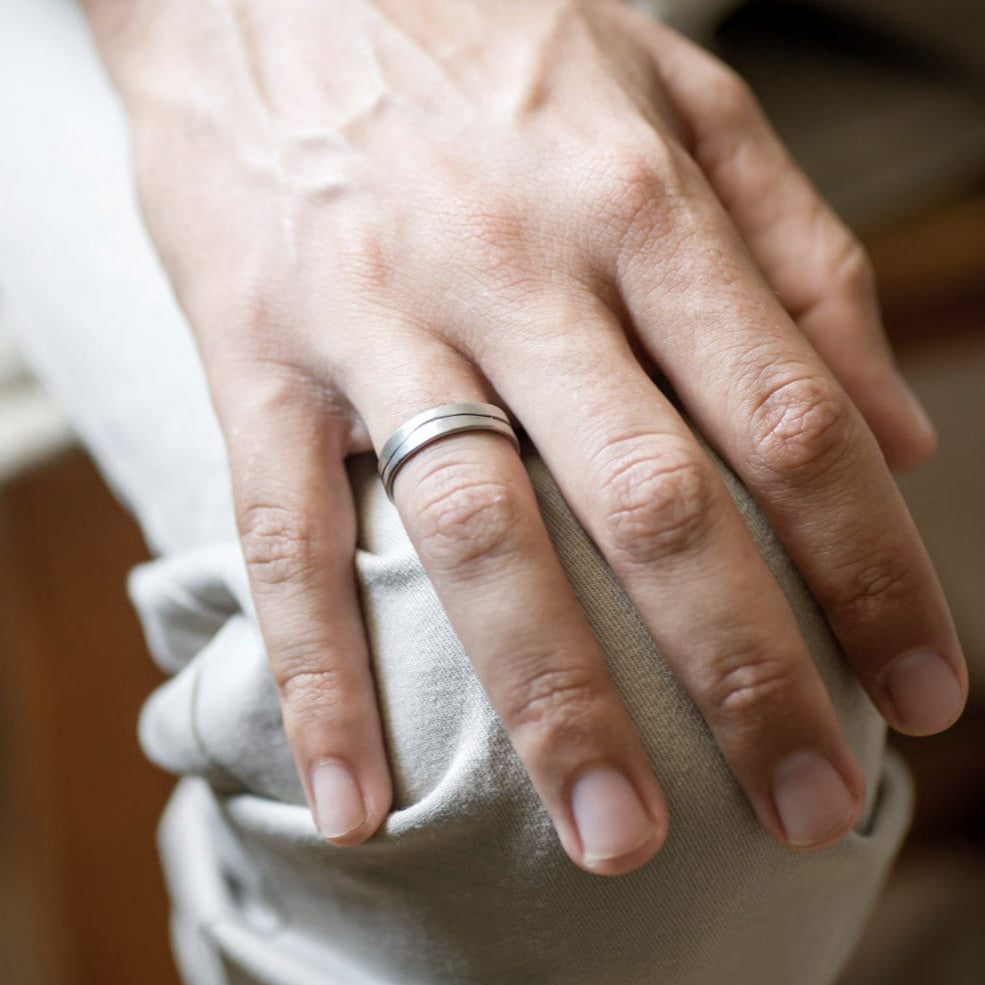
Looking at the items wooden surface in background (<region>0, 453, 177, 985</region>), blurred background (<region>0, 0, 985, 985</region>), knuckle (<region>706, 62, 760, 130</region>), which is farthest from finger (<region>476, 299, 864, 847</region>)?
wooden surface in background (<region>0, 453, 177, 985</region>)

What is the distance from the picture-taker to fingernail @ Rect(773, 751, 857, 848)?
0.41 m

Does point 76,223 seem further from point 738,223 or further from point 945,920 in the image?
point 945,920

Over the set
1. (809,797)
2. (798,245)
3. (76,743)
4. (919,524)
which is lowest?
(76,743)

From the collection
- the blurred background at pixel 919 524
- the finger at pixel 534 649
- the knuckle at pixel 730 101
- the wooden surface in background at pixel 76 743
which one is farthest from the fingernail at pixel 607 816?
the wooden surface in background at pixel 76 743

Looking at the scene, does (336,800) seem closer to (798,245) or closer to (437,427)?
(437,427)

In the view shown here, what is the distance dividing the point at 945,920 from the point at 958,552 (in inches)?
17.9

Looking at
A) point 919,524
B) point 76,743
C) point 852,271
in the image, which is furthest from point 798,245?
point 76,743

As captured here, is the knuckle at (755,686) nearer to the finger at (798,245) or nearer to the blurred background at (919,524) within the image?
the finger at (798,245)

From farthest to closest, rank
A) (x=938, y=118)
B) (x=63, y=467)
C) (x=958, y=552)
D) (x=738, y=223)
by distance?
(x=63, y=467) → (x=938, y=118) → (x=958, y=552) → (x=738, y=223)

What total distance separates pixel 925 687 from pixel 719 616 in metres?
0.10

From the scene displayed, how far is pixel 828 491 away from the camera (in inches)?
16.9

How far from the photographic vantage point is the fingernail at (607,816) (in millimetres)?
393

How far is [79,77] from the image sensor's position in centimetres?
70

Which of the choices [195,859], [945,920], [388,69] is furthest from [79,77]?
[945,920]
